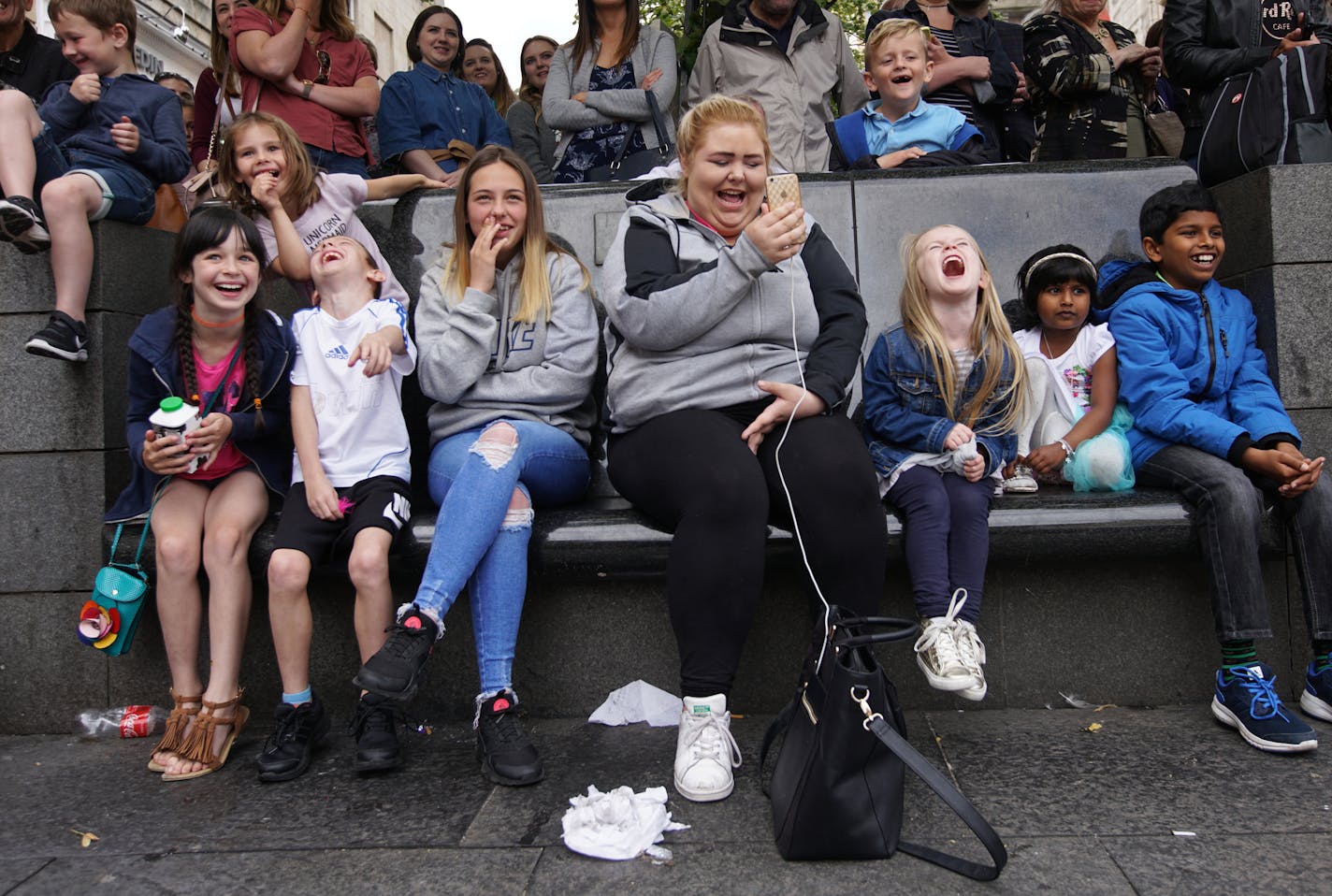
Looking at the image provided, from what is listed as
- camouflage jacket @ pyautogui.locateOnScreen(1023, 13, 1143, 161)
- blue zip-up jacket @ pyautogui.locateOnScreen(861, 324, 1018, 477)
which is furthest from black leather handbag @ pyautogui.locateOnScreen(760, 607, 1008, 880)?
camouflage jacket @ pyautogui.locateOnScreen(1023, 13, 1143, 161)

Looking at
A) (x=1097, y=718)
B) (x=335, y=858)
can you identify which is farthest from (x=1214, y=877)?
(x=335, y=858)

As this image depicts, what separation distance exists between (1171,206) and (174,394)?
339 cm

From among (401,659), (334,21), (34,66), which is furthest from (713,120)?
(34,66)

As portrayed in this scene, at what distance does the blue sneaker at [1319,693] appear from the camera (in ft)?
10.4

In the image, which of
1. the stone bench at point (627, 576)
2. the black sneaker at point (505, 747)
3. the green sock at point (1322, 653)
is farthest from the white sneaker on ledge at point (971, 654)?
the black sneaker at point (505, 747)

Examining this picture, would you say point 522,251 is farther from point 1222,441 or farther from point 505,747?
point 1222,441

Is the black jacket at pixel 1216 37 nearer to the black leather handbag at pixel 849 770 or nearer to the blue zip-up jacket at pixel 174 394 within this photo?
the black leather handbag at pixel 849 770

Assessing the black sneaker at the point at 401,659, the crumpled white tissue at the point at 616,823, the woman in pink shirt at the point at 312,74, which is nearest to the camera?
the crumpled white tissue at the point at 616,823

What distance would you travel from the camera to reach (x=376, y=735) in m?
3.00

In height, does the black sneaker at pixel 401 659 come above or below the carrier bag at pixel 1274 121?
below

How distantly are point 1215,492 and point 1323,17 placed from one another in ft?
9.64

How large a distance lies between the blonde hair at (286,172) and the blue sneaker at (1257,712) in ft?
11.6

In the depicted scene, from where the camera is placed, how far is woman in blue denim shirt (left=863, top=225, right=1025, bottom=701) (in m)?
3.09

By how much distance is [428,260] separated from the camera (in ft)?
14.5
